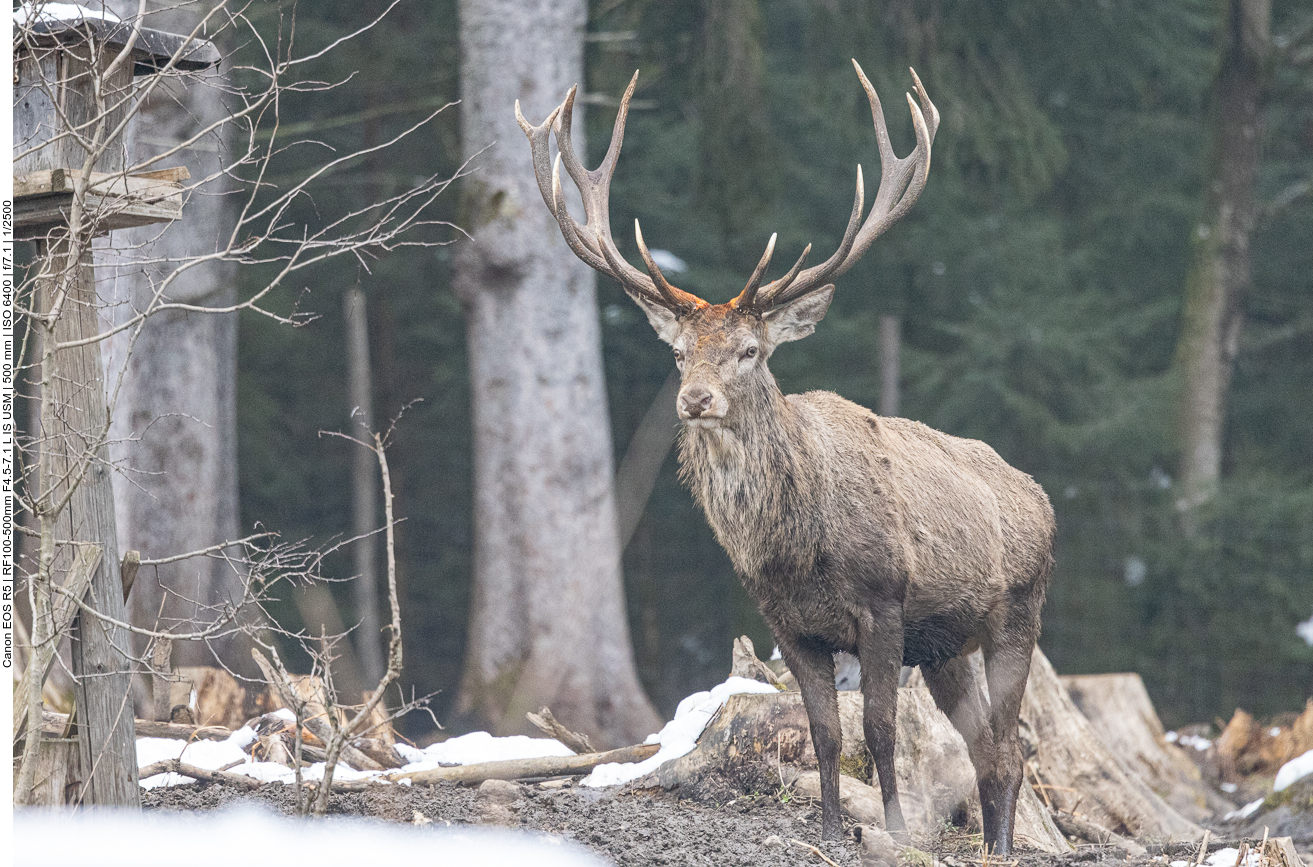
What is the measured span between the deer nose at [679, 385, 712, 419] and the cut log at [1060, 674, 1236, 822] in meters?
3.92

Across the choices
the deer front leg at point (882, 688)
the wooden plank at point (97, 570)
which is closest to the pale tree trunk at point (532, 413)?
the deer front leg at point (882, 688)

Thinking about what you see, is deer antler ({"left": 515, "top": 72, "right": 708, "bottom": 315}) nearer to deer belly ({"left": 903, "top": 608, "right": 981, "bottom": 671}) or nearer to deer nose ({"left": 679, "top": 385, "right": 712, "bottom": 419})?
deer nose ({"left": 679, "top": 385, "right": 712, "bottom": 419})

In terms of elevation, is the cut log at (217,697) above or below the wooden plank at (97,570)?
below

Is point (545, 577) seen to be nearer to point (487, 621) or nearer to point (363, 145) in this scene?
point (487, 621)

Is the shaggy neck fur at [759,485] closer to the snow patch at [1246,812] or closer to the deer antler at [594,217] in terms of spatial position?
the deer antler at [594,217]

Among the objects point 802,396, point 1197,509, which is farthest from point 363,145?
point 802,396

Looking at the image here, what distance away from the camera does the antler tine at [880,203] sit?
5.24 metres

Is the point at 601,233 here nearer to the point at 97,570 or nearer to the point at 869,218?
the point at 869,218

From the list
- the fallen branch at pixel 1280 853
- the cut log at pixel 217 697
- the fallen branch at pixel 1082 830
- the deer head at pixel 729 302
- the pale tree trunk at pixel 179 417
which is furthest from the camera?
the pale tree trunk at pixel 179 417

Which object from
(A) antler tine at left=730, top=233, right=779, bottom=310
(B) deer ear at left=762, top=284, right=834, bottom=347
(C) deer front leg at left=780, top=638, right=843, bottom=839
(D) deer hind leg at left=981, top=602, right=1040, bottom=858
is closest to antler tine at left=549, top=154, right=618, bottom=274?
(A) antler tine at left=730, top=233, right=779, bottom=310

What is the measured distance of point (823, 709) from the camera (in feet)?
16.8

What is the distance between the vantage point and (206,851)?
3.62 metres

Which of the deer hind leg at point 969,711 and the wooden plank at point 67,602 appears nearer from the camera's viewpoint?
the wooden plank at point 67,602

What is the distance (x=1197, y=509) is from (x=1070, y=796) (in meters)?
4.35
